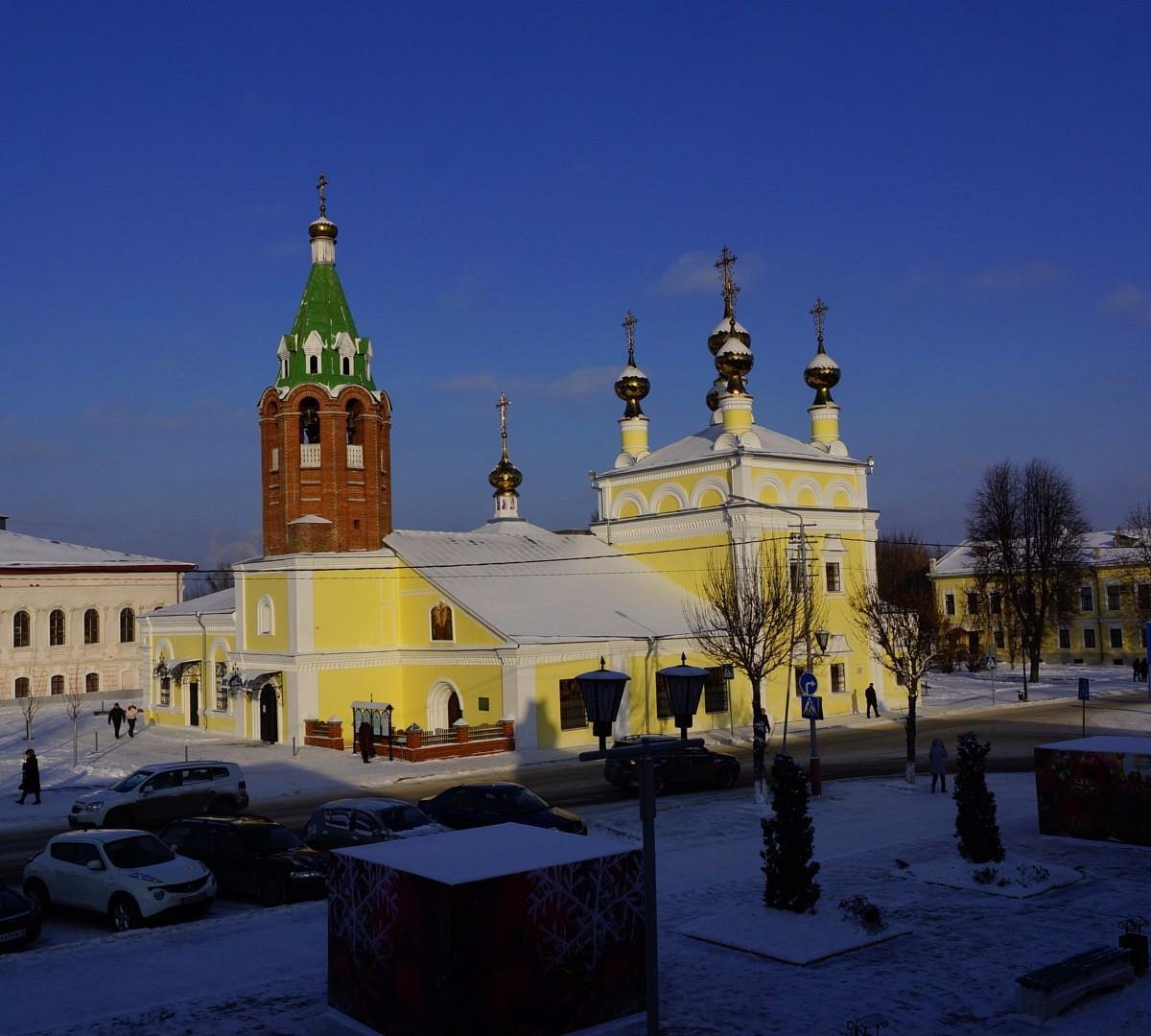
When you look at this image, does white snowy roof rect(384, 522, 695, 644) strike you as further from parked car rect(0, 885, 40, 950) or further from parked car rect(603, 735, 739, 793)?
parked car rect(0, 885, 40, 950)

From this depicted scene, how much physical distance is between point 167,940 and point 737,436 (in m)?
30.6

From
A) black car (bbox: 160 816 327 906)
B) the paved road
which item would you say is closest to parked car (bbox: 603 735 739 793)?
the paved road

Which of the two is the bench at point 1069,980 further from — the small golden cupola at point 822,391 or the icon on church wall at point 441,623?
the small golden cupola at point 822,391

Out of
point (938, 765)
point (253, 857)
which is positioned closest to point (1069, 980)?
point (253, 857)

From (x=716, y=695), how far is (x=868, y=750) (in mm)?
7008

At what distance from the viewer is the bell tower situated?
36719 mm

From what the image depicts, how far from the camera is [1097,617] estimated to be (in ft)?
214

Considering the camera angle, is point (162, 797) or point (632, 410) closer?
point (162, 797)

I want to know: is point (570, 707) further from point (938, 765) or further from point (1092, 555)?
point (1092, 555)

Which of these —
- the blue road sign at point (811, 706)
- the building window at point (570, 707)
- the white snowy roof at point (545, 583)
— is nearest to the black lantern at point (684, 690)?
the blue road sign at point (811, 706)

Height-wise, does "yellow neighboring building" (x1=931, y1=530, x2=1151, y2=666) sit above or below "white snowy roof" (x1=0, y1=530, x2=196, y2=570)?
below

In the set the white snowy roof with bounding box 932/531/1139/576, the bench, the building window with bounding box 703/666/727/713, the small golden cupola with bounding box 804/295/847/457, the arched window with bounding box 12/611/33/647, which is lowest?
the bench

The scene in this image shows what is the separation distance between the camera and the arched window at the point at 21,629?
5738 centimetres

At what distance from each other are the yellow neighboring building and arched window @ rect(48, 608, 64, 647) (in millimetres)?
46415
